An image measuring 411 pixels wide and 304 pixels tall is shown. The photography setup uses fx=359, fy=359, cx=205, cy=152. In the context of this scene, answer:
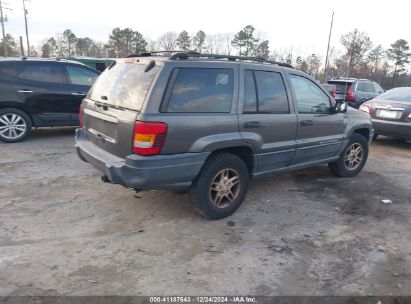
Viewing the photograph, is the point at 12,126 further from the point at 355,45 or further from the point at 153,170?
the point at 355,45

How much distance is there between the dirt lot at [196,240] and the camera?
3.01 meters

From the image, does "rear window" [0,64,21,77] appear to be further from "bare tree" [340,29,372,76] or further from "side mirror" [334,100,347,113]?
"bare tree" [340,29,372,76]

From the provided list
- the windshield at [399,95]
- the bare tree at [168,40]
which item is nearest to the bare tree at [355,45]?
the bare tree at [168,40]

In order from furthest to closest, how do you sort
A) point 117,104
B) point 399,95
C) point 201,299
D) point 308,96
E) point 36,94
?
point 399,95, point 36,94, point 308,96, point 117,104, point 201,299

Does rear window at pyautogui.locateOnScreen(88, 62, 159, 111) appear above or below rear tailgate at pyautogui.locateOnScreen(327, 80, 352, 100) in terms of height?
above

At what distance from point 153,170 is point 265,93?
69.4 inches

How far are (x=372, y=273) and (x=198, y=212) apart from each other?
1.87 m

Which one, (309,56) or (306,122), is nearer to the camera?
(306,122)

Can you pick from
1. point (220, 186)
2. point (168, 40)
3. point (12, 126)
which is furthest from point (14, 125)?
point (168, 40)

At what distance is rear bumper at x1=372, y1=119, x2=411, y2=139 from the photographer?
8.10 m

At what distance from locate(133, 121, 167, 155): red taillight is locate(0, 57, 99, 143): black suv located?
4.92 meters

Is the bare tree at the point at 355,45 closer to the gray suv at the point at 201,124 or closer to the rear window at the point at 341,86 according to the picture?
the rear window at the point at 341,86

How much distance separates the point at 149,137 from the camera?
3.45 metres

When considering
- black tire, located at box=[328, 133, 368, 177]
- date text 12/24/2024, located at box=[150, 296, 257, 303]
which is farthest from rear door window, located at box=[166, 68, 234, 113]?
black tire, located at box=[328, 133, 368, 177]
